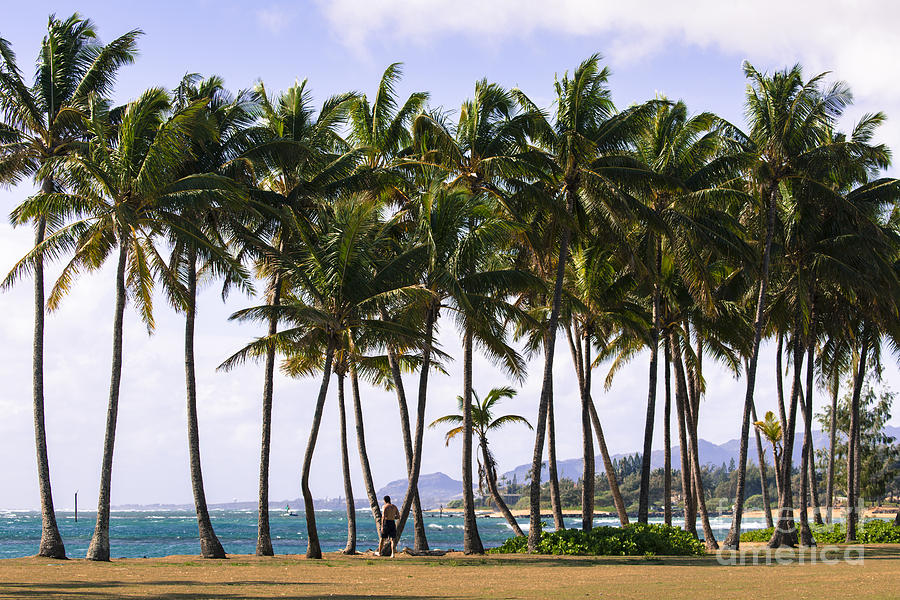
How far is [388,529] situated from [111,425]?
24.1 feet

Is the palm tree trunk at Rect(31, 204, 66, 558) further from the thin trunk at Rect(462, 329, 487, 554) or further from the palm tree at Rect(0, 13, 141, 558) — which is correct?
the thin trunk at Rect(462, 329, 487, 554)

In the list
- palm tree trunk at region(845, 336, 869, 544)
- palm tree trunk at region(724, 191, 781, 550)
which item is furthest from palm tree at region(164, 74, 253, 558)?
palm tree trunk at region(845, 336, 869, 544)

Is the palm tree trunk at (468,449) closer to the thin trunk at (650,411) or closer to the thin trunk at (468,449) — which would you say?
the thin trunk at (468,449)

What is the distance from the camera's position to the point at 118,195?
1961cm

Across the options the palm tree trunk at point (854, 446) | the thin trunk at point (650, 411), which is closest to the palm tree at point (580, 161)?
the thin trunk at point (650, 411)

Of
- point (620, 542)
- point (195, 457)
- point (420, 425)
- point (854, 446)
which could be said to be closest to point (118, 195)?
point (195, 457)

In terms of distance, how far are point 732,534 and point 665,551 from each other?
2.05 meters

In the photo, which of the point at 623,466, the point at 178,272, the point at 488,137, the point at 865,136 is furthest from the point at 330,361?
the point at 623,466

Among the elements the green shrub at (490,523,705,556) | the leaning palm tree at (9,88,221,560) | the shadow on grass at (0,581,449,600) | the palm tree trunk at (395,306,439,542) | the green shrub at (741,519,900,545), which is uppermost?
the leaning palm tree at (9,88,221,560)

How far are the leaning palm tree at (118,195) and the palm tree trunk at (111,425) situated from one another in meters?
0.02

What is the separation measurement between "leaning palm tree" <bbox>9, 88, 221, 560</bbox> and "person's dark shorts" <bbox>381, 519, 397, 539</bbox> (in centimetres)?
670

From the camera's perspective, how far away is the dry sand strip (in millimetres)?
12273

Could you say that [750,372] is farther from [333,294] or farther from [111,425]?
[111,425]

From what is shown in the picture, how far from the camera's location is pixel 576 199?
24.9m
